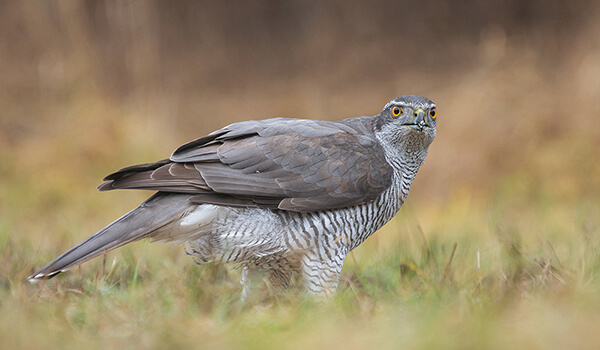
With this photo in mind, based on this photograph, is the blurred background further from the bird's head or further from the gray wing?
the bird's head

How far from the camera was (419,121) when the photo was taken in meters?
3.62

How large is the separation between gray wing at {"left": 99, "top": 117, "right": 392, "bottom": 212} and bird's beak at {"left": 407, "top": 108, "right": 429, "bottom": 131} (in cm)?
26

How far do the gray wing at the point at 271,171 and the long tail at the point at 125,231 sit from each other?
0.10 metres

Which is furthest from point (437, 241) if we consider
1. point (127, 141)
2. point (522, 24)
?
point (522, 24)

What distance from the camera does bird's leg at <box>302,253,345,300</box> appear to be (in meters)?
3.41

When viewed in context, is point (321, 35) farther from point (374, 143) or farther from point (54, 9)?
point (374, 143)

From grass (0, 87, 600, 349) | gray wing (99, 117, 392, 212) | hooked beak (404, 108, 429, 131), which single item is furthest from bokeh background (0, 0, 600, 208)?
hooked beak (404, 108, 429, 131)

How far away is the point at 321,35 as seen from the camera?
29.3ft

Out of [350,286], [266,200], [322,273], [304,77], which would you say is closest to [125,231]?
[266,200]

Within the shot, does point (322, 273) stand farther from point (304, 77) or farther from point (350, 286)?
point (304, 77)

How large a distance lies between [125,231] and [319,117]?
5415 millimetres

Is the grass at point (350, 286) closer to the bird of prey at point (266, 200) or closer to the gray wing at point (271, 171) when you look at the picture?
the bird of prey at point (266, 200)

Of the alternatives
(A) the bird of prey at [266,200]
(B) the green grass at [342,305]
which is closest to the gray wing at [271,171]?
(A) the bird of prey at [266,200]

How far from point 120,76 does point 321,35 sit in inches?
108
